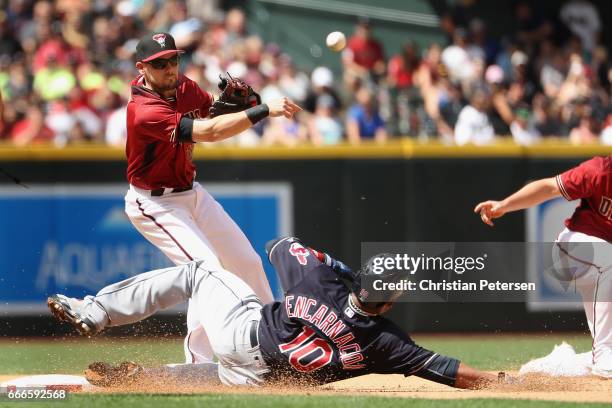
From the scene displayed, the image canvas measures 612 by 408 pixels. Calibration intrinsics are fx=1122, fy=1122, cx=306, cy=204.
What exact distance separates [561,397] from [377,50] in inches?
336

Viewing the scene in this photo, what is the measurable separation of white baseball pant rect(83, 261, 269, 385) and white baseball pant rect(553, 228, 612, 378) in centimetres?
228

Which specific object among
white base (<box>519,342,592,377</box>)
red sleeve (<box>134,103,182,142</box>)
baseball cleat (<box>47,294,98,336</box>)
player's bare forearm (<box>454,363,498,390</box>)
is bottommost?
white base (<box>519,342,592,377</box>)

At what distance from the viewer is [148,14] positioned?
14.7 metres

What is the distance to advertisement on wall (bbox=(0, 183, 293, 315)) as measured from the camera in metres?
10.8

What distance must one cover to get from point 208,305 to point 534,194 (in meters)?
2.18

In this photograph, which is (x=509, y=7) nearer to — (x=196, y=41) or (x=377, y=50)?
(x=377, y=50)

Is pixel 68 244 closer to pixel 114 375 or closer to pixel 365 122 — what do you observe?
pixel 365 122

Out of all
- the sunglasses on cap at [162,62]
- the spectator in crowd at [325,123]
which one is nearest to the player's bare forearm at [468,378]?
the sunglasses on cap at [162,62]

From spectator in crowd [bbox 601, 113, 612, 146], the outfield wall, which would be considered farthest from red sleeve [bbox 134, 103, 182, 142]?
spectator in crowd [bbox 601, 113, 612, 146]

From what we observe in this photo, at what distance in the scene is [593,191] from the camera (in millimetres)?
7203

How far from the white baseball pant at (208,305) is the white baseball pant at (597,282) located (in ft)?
7.49

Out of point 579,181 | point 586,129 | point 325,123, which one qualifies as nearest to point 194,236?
point 579,181

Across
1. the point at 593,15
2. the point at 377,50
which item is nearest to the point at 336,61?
the point at 377,50

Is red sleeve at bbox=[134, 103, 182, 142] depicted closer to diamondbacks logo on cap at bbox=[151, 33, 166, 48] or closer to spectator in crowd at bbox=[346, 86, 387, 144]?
diamondbacks logo on cap at bbox=[151, 33, 166, 48]
